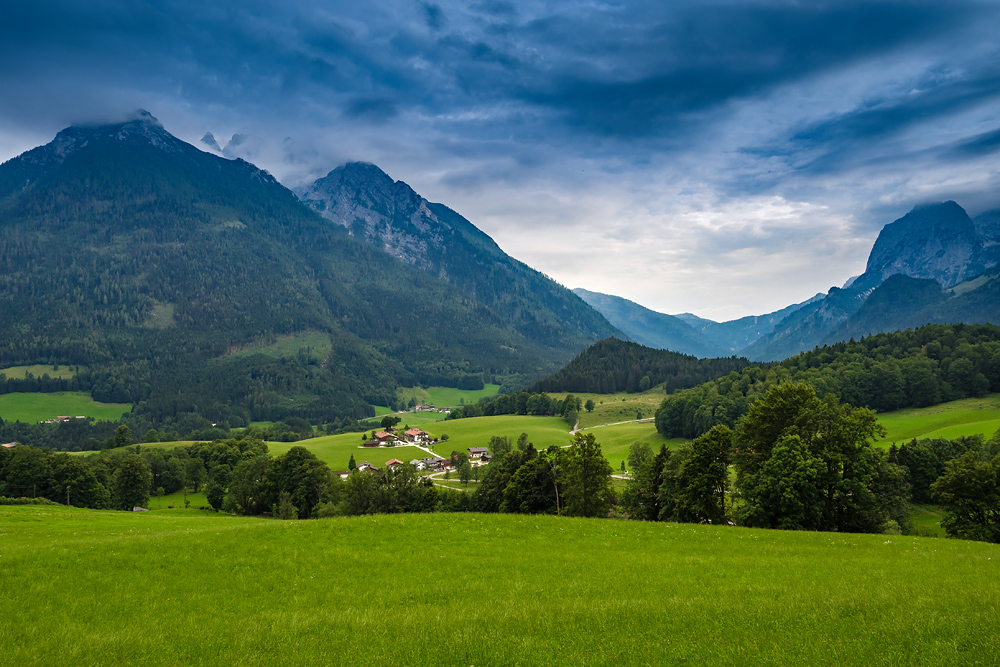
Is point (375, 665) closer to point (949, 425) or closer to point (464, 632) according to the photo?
point (464, 632)

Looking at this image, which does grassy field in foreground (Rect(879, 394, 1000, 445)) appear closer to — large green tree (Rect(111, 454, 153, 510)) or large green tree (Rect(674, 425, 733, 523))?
large green tree (Rect(674, 425, 733, 523))

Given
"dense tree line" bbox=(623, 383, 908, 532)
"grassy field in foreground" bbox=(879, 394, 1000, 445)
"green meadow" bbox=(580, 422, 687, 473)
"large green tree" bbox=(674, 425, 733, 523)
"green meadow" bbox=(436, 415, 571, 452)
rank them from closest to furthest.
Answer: "dense tree line" bbox=(623, 383, 908, 532), "large green tree" bbox=(674, 425, 733, 523), "grassy field in foreground" bbox=(879, 394, 1000, 445), "green meadow" bbox=(580, 422, 687, 473), "green meadow" bbox=(436, 415, 571, 452)

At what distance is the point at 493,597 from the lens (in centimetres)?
1938

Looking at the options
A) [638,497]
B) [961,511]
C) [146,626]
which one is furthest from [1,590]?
[961,511]

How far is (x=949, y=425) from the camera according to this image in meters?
106

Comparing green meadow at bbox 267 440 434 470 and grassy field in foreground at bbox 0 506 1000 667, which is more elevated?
grassy field in foreground at bbox 0 506 1000 667

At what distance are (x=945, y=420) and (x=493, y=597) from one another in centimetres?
13472

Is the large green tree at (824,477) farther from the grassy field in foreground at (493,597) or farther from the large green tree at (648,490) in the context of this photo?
the large green tree at (648,490)

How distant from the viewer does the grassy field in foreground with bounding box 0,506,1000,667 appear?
42.7 feet

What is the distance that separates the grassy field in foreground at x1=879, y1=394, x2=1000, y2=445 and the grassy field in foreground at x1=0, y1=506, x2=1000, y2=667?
84676 mm

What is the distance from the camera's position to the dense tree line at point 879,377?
131 meters

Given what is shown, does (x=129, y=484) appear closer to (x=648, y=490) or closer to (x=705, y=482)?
(x=648, y=490)

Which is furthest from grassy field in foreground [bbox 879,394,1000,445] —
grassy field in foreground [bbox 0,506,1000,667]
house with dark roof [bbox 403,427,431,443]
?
house with dark roof [bbox 403,427,431,443]

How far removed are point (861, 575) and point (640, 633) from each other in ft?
43.9
